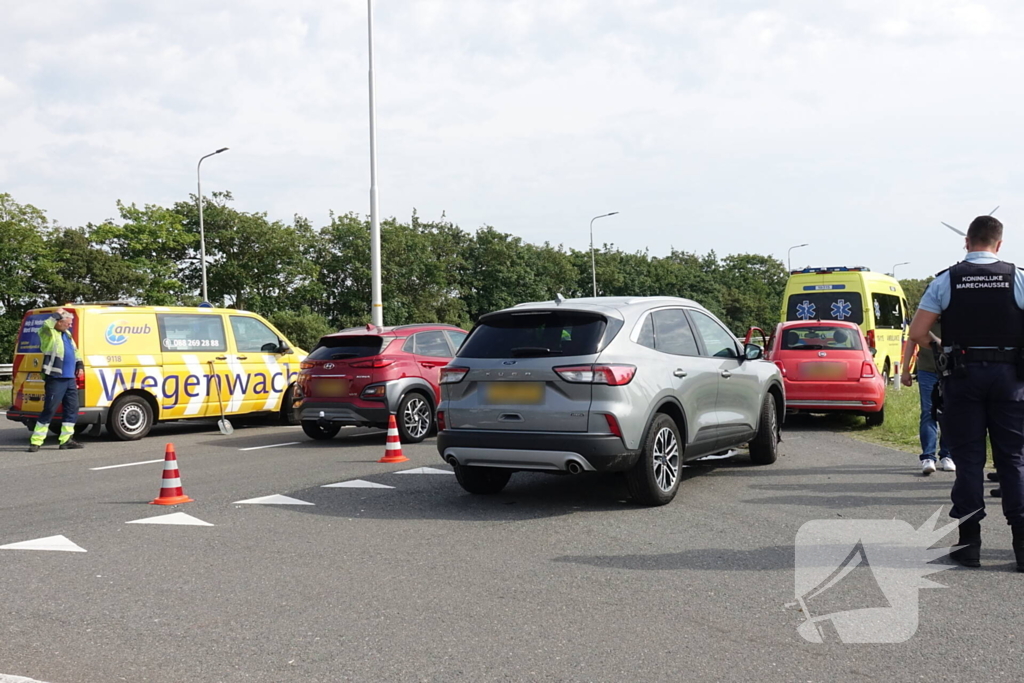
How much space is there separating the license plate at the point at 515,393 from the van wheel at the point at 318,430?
606 centimetres

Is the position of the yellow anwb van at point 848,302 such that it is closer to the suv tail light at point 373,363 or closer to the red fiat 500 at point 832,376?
the red fiat 500 at point 832,376

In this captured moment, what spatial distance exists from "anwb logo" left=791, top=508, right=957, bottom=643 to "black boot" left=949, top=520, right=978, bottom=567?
101 mm

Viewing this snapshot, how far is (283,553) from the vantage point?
6.17m

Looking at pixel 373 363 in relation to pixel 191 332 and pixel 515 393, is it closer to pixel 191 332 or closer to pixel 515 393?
pixel 191 332

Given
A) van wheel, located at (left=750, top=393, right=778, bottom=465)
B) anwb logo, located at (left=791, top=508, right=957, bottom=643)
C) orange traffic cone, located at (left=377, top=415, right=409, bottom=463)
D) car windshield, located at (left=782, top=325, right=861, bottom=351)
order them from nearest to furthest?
anwb logo, located at (left=791, top=508, right=957, bottom=643) → van wheel, located at (left=750, top=393, right=778, bottom=465) → orange traffic cone, located at (left=377, top=415, right=409, bottom=463) → car windshield, located at (left=782, top=325, right=861, bottom=351)

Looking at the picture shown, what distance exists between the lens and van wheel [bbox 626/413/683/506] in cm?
725

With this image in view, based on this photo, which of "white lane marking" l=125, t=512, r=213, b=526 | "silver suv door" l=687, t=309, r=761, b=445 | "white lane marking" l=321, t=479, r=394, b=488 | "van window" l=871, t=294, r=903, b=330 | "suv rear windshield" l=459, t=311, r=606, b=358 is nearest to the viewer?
"white lane marking" l=125, t=512, r=213, b=526

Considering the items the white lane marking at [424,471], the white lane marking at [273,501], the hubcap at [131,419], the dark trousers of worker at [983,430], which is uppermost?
the dark trousers of worker at [983,430]

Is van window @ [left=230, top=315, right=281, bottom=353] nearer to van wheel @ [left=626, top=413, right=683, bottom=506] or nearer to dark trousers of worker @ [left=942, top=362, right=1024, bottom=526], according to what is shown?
van wheel @ [left=626, top=413, right=683, bottom=506]

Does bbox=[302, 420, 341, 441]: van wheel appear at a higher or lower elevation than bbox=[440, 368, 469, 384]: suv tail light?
lower

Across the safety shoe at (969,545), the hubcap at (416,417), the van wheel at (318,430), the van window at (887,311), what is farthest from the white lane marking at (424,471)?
the van window at (887,311)

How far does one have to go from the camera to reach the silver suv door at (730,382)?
337 inches

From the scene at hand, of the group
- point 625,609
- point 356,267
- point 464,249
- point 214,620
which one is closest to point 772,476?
point 625,609

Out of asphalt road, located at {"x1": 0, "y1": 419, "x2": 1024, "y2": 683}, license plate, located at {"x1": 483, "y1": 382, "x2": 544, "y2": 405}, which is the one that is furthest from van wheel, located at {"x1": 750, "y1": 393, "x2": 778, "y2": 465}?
license plate, located at {"x1": 483, "y1": 382, "x2": 544, "y2": 405}
